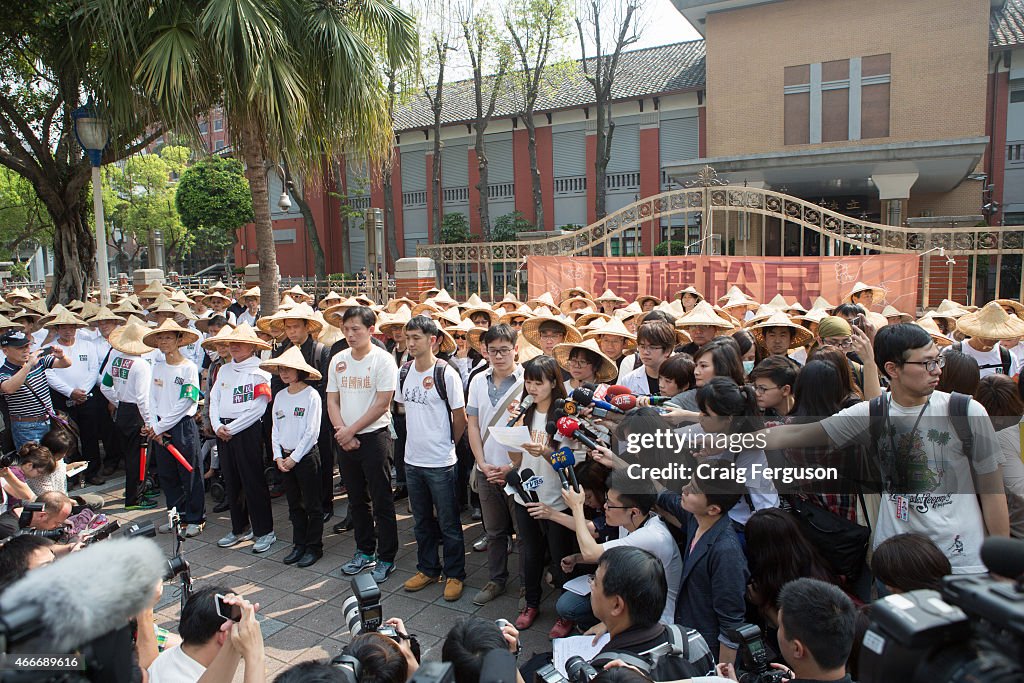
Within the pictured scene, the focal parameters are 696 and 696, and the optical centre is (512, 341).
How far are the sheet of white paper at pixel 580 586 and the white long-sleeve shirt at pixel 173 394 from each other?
3.88 metres

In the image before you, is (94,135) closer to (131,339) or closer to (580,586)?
(131,339)

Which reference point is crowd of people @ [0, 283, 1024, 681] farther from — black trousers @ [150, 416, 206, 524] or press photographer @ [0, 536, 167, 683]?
press photographer @ [0, 536, 167, 683]

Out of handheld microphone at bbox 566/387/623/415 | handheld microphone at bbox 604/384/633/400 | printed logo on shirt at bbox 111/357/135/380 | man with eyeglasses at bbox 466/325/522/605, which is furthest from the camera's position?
printed logo on shirt at bbox 111/357/135/380

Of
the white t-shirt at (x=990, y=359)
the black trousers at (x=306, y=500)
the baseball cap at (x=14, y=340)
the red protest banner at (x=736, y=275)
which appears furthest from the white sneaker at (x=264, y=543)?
the red protest banner at (x=736, y=275)

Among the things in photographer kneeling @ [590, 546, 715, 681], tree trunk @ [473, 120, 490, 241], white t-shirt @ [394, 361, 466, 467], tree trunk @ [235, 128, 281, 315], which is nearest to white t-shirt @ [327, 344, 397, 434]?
white t-shirt @ [394, 361, 466, 467]

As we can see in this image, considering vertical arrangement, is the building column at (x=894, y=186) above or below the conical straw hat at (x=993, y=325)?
above

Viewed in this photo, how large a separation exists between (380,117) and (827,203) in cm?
1561

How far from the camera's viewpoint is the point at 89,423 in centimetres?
742

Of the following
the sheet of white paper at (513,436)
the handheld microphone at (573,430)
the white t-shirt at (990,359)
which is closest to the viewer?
the handheld microphone at (573,430)

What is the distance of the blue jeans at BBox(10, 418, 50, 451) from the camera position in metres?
6.13

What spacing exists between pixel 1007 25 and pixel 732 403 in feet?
78.0

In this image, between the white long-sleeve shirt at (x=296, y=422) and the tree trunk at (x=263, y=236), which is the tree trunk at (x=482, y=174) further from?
the white long-sleeve shirt at (x=296, y=422)

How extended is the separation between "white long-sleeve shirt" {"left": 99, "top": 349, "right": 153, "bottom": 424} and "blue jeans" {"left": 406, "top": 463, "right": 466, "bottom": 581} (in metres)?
3.00

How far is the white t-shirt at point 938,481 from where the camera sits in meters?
2.69
